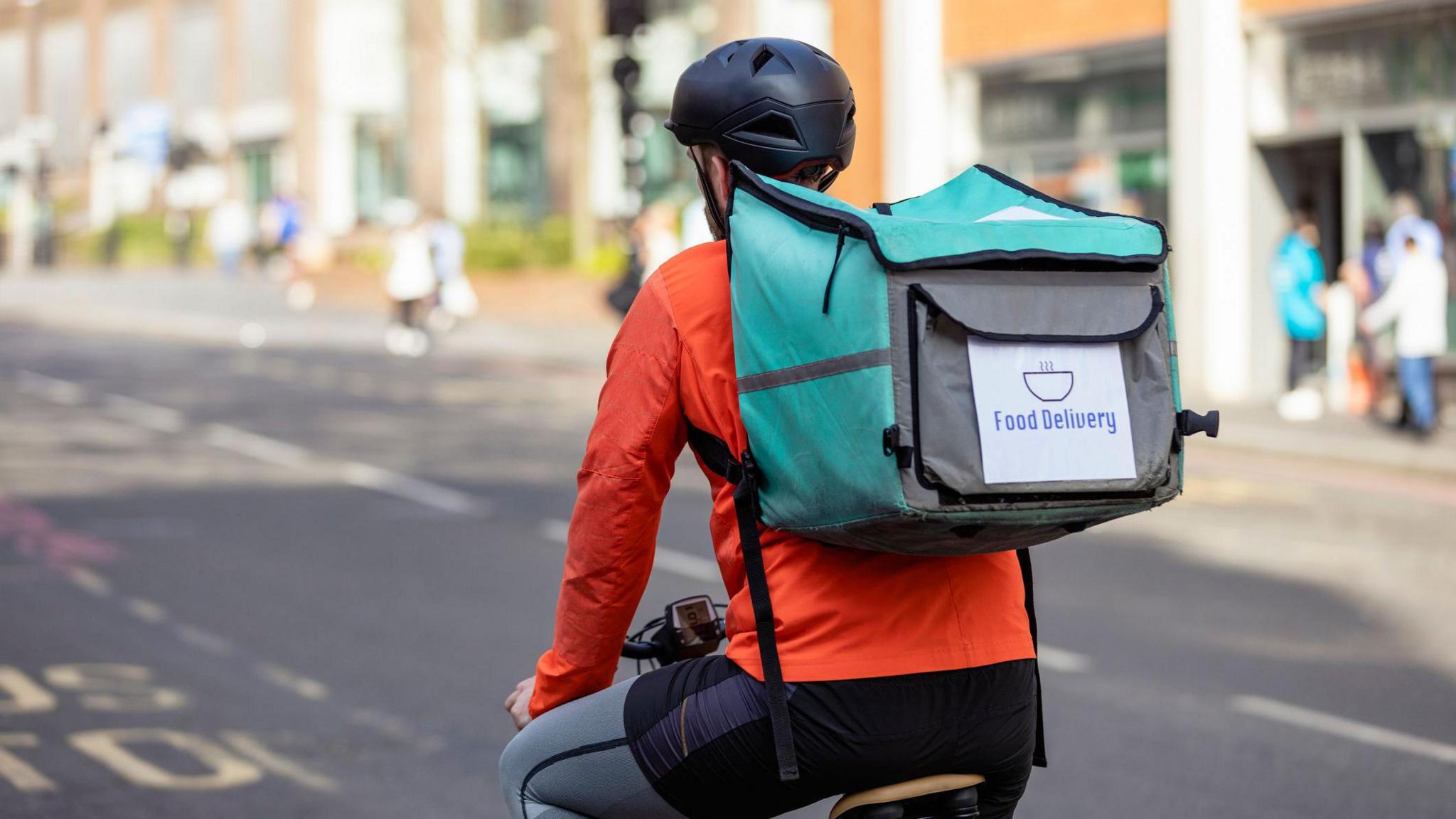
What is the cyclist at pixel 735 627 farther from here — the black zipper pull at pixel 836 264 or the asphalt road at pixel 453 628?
the asphalt road at pixel 453 628

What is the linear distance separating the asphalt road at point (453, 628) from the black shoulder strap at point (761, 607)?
3310 millimetres

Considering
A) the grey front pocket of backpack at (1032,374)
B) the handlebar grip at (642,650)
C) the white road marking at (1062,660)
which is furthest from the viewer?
the white road marking at (1062,660)

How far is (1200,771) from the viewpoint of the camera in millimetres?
5902

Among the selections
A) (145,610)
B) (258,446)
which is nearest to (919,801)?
(145,610)

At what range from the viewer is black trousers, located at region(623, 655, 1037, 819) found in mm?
2311

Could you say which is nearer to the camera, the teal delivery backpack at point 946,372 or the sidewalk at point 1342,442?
the teal delivery backpack at point 946,372

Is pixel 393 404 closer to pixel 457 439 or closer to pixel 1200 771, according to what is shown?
pixel 457 439

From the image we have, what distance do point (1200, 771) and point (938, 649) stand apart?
12.7ft

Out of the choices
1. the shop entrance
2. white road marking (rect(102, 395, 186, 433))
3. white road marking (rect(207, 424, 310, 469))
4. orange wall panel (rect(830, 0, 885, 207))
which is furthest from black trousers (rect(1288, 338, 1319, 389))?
white road marking (rect(102, 395, 186, 433))

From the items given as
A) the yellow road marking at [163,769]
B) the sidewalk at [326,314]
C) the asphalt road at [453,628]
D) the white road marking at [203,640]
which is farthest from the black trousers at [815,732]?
the sidewalk at [326,314]

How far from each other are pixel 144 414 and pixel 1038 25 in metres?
11.3

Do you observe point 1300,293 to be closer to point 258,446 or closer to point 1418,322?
point 1418,322

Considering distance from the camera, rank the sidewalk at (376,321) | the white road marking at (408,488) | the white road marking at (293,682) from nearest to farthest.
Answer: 1. the white road marking at (293,682)
2. the white road marking at (408,488)
3. the sidewalk at (376,321)

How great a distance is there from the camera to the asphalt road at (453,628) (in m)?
5.78
